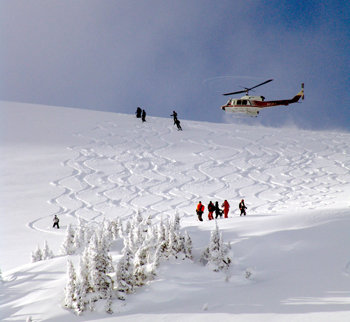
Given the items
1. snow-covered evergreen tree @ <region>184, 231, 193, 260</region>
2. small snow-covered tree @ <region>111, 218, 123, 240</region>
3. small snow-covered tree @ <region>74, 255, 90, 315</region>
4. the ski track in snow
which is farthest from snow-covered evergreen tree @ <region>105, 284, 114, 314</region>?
the ski track in snow

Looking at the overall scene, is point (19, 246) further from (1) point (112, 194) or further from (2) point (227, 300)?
(2) point (227, 300)

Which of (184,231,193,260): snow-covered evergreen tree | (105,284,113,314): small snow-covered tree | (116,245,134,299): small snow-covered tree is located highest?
(184,231,193,260): snow-covered evergreen tree

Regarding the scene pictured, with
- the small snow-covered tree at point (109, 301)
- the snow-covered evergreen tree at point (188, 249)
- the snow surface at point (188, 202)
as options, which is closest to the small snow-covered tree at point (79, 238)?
the snow surface at point (188, 202)

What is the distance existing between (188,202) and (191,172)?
14.5 feet

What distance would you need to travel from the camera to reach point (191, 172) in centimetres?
2172

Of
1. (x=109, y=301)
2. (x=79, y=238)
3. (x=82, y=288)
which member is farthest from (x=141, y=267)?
(x=79, y=238)

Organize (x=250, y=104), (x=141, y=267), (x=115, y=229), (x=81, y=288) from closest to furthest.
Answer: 1. (x=81, y=288)
2. (x=141, y=267)
3. (x=115, y=229)
4. (x=250, y=104)

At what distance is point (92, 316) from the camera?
5.66 metres

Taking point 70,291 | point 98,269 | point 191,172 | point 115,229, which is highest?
point 191,172

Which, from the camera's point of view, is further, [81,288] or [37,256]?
[37,256]

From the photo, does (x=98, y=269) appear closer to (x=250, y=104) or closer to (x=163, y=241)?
(x=163, y=241)

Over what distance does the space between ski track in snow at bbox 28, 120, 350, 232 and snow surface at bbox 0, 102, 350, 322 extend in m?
0.08

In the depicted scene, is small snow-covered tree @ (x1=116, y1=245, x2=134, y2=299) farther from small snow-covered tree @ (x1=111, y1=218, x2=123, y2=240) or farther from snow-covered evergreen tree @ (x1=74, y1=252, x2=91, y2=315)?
small snow-covered tree @ (x1=111, y1=218, x2=123, y2=240)

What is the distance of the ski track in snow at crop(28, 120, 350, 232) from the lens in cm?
1723
